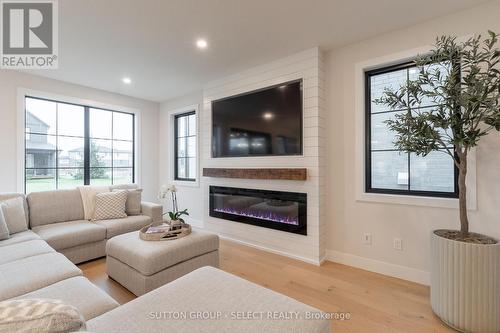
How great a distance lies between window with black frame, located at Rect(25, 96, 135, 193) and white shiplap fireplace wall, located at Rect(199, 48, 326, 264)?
7.95 ft

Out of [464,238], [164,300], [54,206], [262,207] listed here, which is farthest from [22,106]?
[464,238]

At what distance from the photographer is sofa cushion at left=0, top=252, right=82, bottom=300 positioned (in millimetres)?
1349

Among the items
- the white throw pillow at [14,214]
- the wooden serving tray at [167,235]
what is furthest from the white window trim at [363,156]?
the white throw pillow at [14,214]

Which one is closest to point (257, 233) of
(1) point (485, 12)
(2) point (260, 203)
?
(2) point (260, 203)

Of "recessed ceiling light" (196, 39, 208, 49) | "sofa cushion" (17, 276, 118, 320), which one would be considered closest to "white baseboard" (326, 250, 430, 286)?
"sofa cushion" (17, 276, 118, 320)

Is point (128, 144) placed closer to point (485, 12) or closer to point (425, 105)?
point (425, 105)

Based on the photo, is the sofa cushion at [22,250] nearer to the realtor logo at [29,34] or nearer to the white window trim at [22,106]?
the white window trim at [22,106]

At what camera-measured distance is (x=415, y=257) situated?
A: 2303mm

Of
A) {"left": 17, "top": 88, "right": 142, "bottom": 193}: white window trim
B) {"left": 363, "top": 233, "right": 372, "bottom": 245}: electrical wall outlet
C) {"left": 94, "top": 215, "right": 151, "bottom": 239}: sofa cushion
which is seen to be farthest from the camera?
{"left": 17, "top": 88, "right": 142, "bottom": 193}: white window trim

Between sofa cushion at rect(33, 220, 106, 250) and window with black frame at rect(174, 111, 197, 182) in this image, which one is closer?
sofa cushion at rect(33, 220, 106, 250)

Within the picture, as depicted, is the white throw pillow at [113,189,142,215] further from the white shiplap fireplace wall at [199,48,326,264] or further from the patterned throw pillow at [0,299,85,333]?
the patterned throw pillow at [0,299,85,333]

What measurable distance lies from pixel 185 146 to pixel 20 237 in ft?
9.13

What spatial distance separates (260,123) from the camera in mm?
3209

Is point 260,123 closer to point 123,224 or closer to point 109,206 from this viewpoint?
A: point 123,224
